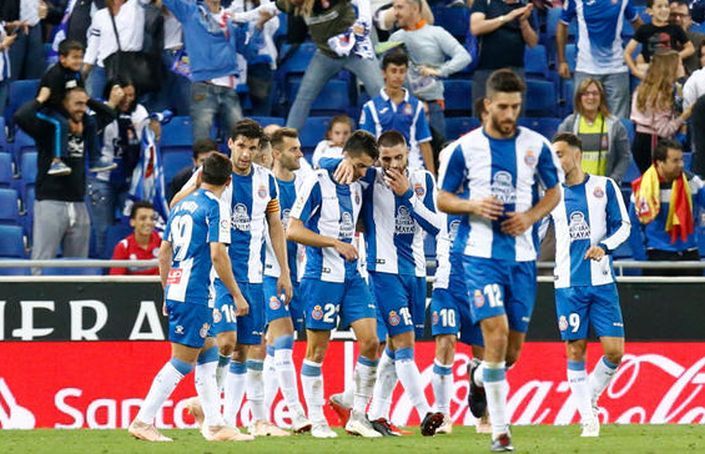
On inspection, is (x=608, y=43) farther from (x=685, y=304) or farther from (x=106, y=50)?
(x=106, y=50)

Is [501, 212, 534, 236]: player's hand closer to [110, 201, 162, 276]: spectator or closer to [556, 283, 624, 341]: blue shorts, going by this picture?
Answer: [556, 283, 624, 341]: blue shorts

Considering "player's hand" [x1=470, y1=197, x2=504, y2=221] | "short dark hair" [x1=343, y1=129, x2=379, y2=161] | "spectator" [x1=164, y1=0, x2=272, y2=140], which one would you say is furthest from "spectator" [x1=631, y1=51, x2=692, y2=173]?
"player's hand" [x1=470, y1=197, x2=504, y2=221]

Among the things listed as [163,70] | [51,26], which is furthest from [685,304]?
[51,26]

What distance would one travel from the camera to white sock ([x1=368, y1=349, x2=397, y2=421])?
544 inches

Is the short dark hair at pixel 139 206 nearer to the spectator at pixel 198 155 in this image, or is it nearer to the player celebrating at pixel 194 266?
the spectator at pixel 198 155

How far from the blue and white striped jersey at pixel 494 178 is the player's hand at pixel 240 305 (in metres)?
1.91

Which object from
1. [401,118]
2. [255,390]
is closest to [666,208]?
[401,118]

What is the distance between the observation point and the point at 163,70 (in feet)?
61.5

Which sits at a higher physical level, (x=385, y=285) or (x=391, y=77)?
(x=391, y=77)

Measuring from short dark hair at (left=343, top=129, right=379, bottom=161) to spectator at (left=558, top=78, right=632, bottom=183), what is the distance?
4728mm

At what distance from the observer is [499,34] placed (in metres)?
18.4

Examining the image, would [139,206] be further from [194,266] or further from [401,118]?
[194,266]

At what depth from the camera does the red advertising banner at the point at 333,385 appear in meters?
16.2

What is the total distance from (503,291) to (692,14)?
9722mm
